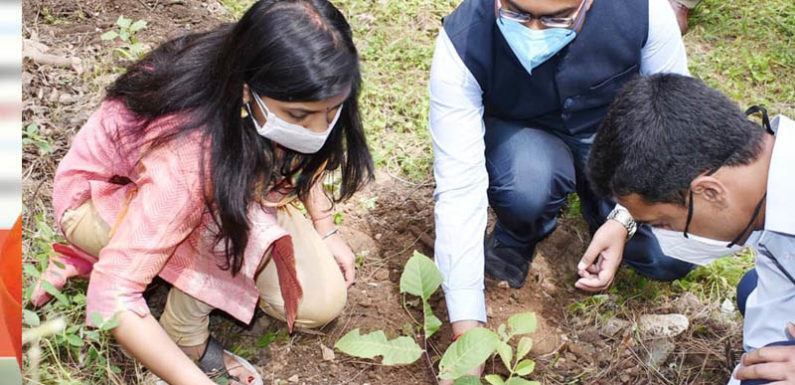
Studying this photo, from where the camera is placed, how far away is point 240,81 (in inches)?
70.5

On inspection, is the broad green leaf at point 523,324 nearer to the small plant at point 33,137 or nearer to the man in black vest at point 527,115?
the man in black vest at point 527,115

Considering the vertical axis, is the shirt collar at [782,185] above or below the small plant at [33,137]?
above

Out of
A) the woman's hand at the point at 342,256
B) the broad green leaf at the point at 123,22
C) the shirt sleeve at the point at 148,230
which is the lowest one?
the woman's hand at the point at 342,256

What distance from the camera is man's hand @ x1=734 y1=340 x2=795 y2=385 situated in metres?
1.80

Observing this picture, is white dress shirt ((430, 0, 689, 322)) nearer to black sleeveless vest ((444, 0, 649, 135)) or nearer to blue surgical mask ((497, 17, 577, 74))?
black sleeveless vest ((444, 0, 649, 135))

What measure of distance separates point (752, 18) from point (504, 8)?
2255 mm

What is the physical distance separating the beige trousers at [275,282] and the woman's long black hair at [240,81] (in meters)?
0.25

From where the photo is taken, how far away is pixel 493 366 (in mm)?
2271

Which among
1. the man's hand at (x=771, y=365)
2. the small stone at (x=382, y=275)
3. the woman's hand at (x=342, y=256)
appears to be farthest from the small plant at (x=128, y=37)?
the man's hand at (x=771, y=365)

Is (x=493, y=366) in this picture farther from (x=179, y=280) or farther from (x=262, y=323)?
(x=179, y=280)

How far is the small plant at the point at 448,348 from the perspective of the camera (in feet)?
5.91

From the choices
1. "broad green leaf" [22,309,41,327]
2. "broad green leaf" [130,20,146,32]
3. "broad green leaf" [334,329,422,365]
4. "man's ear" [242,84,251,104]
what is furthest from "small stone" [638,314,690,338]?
"broad green leaf" [130,20,146,32]

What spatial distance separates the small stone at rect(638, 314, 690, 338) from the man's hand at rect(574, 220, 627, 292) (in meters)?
0.22

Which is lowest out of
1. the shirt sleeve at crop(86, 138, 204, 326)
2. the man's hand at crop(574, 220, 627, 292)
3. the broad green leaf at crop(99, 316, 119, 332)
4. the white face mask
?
the man's hand at crop(574, 220, 627, 292)
